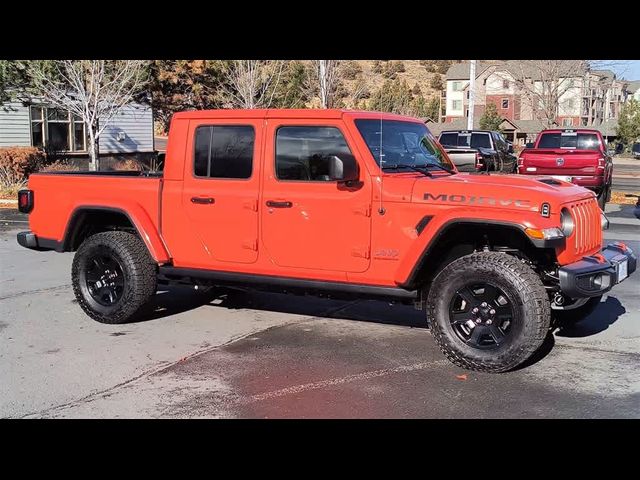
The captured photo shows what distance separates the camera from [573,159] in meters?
16.6

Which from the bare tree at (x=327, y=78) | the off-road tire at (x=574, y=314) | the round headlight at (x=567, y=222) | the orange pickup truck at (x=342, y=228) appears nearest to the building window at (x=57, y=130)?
the bare tree at (x=327, y=78)

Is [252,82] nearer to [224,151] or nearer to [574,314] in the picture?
[224,151]

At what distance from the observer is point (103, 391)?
A: 5.00 metres

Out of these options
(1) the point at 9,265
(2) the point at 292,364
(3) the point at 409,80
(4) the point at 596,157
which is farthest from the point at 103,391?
(3) the point at 409,80

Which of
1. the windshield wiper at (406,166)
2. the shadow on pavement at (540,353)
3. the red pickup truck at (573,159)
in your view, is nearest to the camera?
the shadow on pavement at (540,353)

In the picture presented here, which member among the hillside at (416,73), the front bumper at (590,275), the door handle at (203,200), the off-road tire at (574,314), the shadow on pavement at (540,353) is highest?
the hillside at (416,73)

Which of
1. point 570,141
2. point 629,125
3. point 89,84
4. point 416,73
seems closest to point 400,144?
point 570,141

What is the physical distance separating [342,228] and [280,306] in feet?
7.00

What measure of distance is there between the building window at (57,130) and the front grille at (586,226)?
839 inches

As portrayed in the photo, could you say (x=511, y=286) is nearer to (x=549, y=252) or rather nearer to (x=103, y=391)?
(x=549, y=252)

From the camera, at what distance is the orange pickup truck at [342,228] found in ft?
17.4

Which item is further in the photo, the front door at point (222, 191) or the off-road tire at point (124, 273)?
the off-road tire at point (124, 273)

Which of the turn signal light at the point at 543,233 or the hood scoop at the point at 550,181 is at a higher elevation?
the hood scoop at the point at 550,181

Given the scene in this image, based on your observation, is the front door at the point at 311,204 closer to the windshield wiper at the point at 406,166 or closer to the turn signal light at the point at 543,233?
the windshield wiper at the point at 406,166
